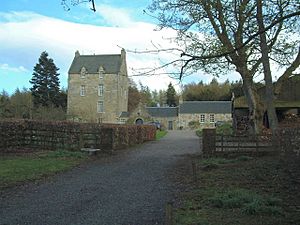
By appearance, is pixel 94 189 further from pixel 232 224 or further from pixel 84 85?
pixel 84 85

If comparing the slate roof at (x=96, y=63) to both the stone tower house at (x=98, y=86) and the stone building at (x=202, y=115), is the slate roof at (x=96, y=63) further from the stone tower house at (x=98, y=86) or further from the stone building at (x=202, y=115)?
the stone building at (x=202, y=115)

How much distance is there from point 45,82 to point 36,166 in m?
61.6

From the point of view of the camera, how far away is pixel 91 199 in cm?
878

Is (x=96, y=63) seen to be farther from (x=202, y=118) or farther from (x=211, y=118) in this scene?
(x=211, y=118)

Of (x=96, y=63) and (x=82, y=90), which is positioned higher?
(x=96, y=63)

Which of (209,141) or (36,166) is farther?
(209,141)

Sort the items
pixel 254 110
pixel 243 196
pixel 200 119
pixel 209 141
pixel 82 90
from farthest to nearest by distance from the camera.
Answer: pixel 200 119 < pixel 82 90 < pixel 254 110 < pixel 209 141 < pixel 243 196

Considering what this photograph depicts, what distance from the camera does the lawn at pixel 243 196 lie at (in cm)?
692

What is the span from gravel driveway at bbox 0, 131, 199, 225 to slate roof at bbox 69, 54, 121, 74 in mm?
63664

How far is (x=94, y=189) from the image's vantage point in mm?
10109

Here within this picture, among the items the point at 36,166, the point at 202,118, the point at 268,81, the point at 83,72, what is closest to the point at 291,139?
the point at 268,81

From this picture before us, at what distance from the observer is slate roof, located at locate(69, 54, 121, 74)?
76.2 metres

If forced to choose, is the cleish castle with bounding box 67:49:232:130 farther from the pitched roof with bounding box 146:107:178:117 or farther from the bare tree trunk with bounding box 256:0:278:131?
the bare tree trunk with bounding box 256:0:278:131

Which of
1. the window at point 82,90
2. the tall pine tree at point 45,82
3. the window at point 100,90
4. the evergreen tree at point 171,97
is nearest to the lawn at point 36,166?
the tall pine tree at point 45,82
